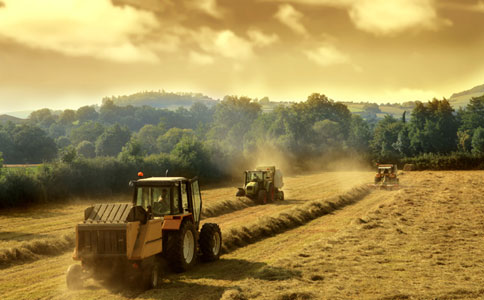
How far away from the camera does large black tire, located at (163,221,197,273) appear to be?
11508mm

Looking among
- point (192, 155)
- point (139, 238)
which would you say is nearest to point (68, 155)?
point (192, 155)

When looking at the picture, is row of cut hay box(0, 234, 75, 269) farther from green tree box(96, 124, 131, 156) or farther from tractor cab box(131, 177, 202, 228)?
green tree box(96, 124, 131, 156)

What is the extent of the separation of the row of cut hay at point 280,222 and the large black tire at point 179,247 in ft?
9.28

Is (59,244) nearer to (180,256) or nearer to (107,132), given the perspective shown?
(180,256)

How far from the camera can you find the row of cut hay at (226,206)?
2473 cm

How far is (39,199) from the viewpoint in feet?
101

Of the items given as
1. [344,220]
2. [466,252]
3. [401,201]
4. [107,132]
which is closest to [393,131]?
[107,132]

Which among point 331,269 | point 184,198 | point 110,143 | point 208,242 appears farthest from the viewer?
point 110,143

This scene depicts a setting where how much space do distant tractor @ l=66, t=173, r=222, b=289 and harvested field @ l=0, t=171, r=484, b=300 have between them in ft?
1.27

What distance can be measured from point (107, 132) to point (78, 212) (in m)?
78.3

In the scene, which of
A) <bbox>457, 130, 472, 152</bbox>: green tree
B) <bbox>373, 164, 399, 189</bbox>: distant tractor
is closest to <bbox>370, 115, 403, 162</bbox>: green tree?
<bbox>457, 130, 472, 152</bbox>: green tree

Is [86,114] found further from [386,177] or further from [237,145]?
[386,177]

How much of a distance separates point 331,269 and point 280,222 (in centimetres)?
→ 798

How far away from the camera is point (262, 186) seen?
29.7 meters
